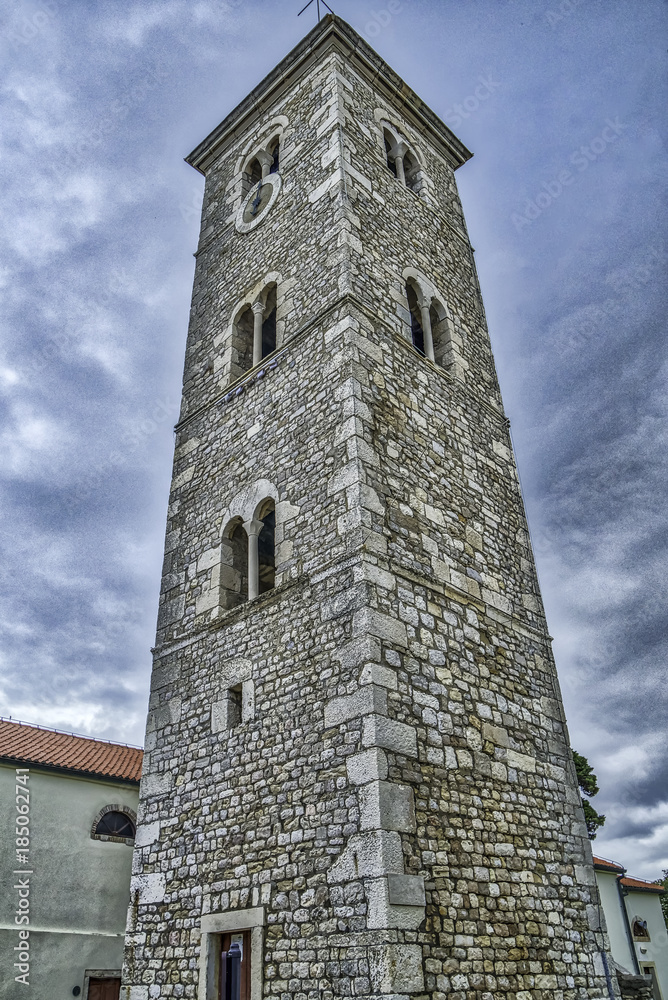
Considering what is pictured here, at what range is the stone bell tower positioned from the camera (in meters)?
5.80

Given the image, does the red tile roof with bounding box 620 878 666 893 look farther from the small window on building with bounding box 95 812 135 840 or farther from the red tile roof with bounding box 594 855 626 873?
the small window on building with bounding box 95 812 135 840

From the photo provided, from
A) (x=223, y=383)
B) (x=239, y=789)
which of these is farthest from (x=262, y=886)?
(x=223, y=383)

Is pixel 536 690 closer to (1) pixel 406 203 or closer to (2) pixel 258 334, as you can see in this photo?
(2) pixel 258 334

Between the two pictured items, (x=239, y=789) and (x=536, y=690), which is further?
(x=536, y=690)

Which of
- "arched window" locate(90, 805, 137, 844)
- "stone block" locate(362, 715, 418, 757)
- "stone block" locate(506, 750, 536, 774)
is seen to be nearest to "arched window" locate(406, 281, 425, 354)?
"stone block" locate(506, 750, 536, 774)

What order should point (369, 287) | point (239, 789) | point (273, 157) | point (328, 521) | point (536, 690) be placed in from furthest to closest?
point (273, 157) < point (369, 287) < point (536, 690) < point (328, 521) < point (239, 789)

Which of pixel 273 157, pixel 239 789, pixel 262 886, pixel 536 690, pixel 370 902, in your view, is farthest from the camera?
pixel 273 157

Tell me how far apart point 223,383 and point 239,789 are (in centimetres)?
568

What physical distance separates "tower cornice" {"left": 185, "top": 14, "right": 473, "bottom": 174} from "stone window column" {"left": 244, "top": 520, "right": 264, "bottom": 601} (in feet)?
28.9

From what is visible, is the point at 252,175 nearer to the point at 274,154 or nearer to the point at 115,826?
the point at 274,154

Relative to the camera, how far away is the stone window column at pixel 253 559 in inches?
317

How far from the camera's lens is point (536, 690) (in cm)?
827

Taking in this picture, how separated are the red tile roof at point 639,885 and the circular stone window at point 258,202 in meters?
18.5

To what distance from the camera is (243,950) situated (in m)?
6.16
